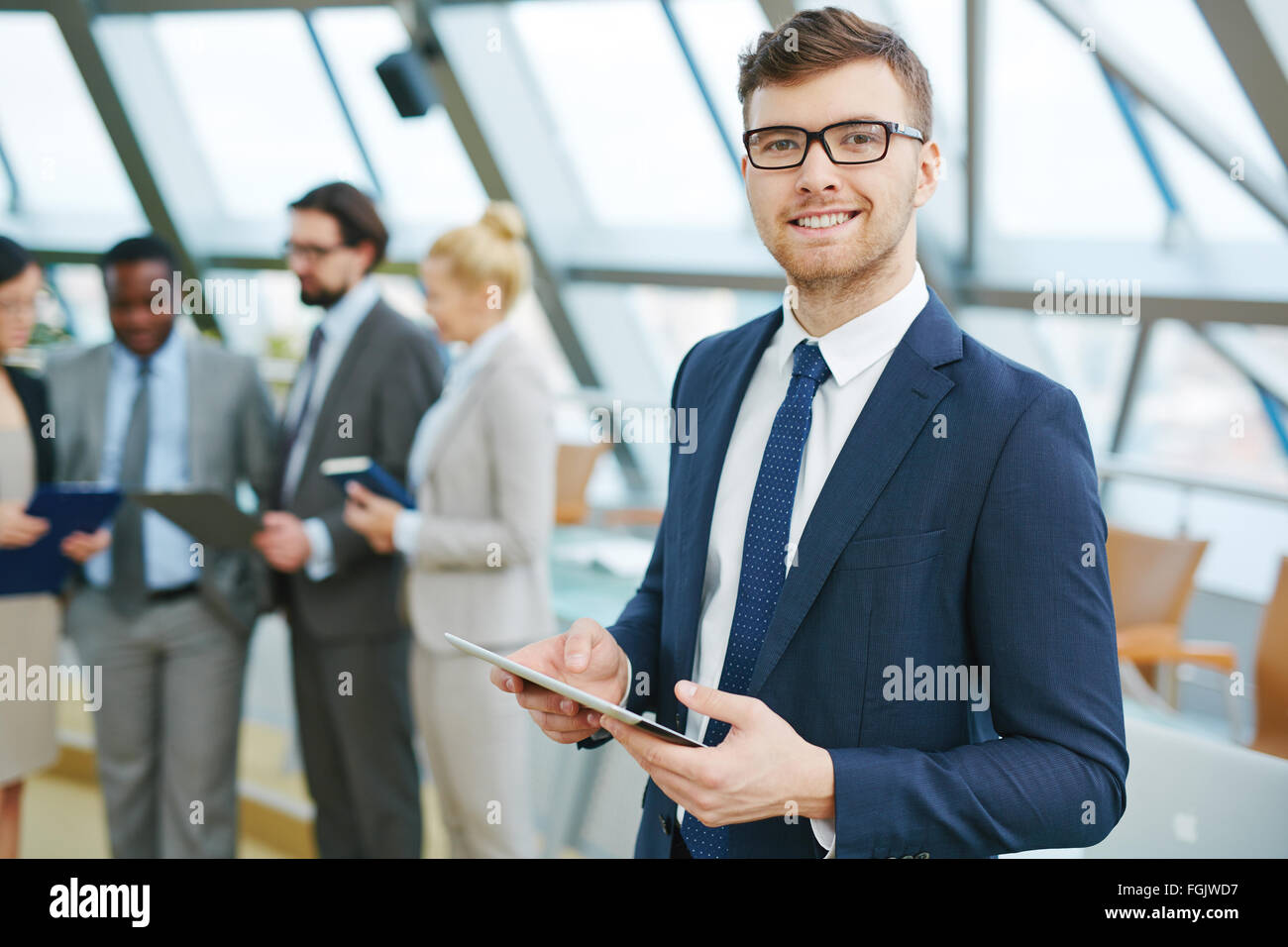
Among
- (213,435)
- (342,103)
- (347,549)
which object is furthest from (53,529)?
(342,103)

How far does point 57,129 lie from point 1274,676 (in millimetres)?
9770

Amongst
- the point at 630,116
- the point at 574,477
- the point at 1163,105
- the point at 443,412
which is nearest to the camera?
the point at 443,412

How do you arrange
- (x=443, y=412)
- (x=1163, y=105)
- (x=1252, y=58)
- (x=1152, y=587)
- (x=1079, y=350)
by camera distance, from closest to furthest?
(x=443, y=412) < (x=1152, y=587) < (x=1252, y=58) < (x=1163, y=105) < (x=1079, y=350)

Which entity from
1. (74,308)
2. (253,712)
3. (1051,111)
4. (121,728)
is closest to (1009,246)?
(1051,111)

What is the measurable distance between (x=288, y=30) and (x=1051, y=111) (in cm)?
530

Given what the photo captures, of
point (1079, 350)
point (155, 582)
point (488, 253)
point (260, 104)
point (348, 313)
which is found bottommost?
point (155, 582)

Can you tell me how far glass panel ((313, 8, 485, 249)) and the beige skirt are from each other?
4.74 meters

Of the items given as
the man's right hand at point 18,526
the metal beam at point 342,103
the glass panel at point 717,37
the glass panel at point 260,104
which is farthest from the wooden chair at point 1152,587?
the glass panel at point 260,104

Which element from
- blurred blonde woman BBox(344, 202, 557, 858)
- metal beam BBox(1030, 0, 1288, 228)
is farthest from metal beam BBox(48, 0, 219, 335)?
metal beam BBox(1030, 0, 1288, 228)

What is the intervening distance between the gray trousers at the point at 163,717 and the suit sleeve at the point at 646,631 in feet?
5.47

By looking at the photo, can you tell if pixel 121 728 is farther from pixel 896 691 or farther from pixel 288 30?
pixel 288 30

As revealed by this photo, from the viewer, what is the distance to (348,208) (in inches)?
109

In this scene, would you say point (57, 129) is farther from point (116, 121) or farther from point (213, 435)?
point (213, 435)

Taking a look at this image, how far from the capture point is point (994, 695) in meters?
1.14
